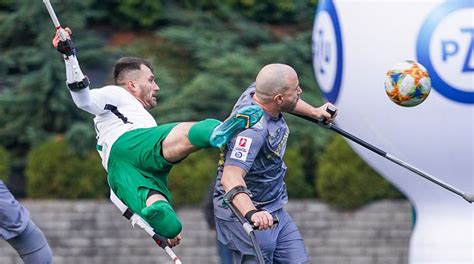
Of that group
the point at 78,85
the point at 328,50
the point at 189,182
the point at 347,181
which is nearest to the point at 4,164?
the point at 189,182

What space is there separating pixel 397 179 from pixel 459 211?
23.4 inches

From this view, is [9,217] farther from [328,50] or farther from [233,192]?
[328,50]

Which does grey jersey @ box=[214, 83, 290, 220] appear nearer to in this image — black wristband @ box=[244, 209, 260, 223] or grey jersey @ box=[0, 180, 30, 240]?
black wristband @ box=[244, 209, 260, 223]

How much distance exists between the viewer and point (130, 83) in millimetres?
9383

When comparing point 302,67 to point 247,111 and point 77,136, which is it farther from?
point 247,111

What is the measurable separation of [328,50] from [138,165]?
7.89ft

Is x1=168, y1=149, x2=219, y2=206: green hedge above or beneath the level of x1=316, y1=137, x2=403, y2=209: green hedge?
beneath

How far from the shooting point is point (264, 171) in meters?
8.84

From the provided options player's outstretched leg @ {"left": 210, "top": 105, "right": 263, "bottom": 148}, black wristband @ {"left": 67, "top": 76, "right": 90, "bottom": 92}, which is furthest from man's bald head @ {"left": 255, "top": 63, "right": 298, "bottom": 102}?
black wristband @ {"left": 67, "top": 76, "right": 90, "bottom": 92}

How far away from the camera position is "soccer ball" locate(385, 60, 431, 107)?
923cm

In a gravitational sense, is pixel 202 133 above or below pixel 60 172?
above

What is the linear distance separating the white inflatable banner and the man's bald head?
1.84 m

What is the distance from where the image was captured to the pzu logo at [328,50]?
10.7 meters

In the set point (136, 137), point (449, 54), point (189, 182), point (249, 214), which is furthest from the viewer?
point (189, 182)
